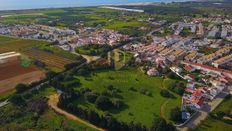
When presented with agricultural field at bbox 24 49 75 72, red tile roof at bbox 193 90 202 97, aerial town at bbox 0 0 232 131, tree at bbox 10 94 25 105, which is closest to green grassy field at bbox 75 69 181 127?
aerial town at bbox 0 0 232 131

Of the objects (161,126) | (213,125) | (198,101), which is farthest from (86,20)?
(161,126)

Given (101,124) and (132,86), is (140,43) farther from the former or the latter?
(101,124)

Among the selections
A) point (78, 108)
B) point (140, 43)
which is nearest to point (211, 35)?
point (140, 43)

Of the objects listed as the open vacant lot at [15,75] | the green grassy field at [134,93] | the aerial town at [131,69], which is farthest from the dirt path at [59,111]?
the open vacant lot at [15,75]

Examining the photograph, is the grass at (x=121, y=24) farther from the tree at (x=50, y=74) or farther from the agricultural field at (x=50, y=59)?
the tree at (x=50, y=74)

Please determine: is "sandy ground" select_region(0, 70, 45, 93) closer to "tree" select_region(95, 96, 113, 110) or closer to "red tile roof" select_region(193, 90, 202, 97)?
"tree" select_region(95, 96, 113, 110)

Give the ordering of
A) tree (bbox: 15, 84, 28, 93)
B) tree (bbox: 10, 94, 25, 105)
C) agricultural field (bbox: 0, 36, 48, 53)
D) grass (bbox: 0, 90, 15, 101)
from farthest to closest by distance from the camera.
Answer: agricultural field (bbox: 0, 36, 48, 53) → tree (bbox: 15, 84, 28, 93) → grass (bbox: 0, 90, 15, 101) → tree (bbox: 10, 94, 25, 105)

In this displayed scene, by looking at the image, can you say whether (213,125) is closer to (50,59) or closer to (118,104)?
(118,104)
